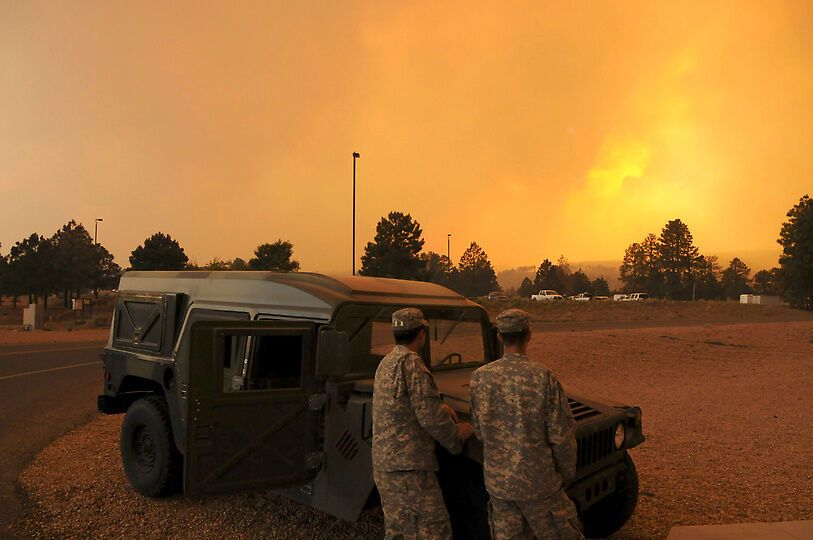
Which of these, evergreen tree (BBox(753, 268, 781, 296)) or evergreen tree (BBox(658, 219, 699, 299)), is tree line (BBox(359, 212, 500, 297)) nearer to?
evergreen tree (BBox(658, 219, 699, 299))

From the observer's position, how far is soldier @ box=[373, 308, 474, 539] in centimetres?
316

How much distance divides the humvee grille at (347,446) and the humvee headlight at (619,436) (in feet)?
5.82

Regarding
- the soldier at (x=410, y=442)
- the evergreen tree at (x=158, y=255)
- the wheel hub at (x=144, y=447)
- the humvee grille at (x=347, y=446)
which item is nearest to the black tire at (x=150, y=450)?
the wheel hub at (x=144, y=447)

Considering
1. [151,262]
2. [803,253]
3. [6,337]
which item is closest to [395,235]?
[151,262]

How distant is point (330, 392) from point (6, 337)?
27941mm

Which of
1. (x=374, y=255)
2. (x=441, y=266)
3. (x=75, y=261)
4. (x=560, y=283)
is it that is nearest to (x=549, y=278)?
(x=560, y=283)

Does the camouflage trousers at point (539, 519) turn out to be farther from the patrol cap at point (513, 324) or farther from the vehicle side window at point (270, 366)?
the vehicle side window at point (270, 366)

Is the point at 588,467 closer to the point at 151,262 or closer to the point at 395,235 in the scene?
the point at 395,235

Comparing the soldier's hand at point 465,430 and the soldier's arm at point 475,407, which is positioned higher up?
the soldier's arm at point 475,407

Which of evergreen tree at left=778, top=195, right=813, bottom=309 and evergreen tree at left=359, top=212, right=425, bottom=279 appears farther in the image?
evergreen tree at left=359, top=212, right=425, bottom=279

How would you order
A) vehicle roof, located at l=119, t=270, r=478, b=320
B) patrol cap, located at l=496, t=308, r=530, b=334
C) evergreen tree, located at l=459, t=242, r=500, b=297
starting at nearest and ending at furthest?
patrol cap, located at l=496, t=308, r=530, b=334, vehicle roof, located at l=119, t=270, r=478, b=320, evergreen tree, located at l=459, t=242, r=500, b=297

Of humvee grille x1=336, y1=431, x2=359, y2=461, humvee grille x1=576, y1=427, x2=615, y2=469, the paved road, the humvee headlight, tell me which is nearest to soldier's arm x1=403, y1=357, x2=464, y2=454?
humvee grille x1=336, y1=431, x2=359, y2=461

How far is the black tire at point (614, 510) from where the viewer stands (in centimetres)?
430

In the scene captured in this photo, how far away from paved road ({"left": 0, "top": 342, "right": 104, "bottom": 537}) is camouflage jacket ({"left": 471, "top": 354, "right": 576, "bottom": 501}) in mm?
3838
